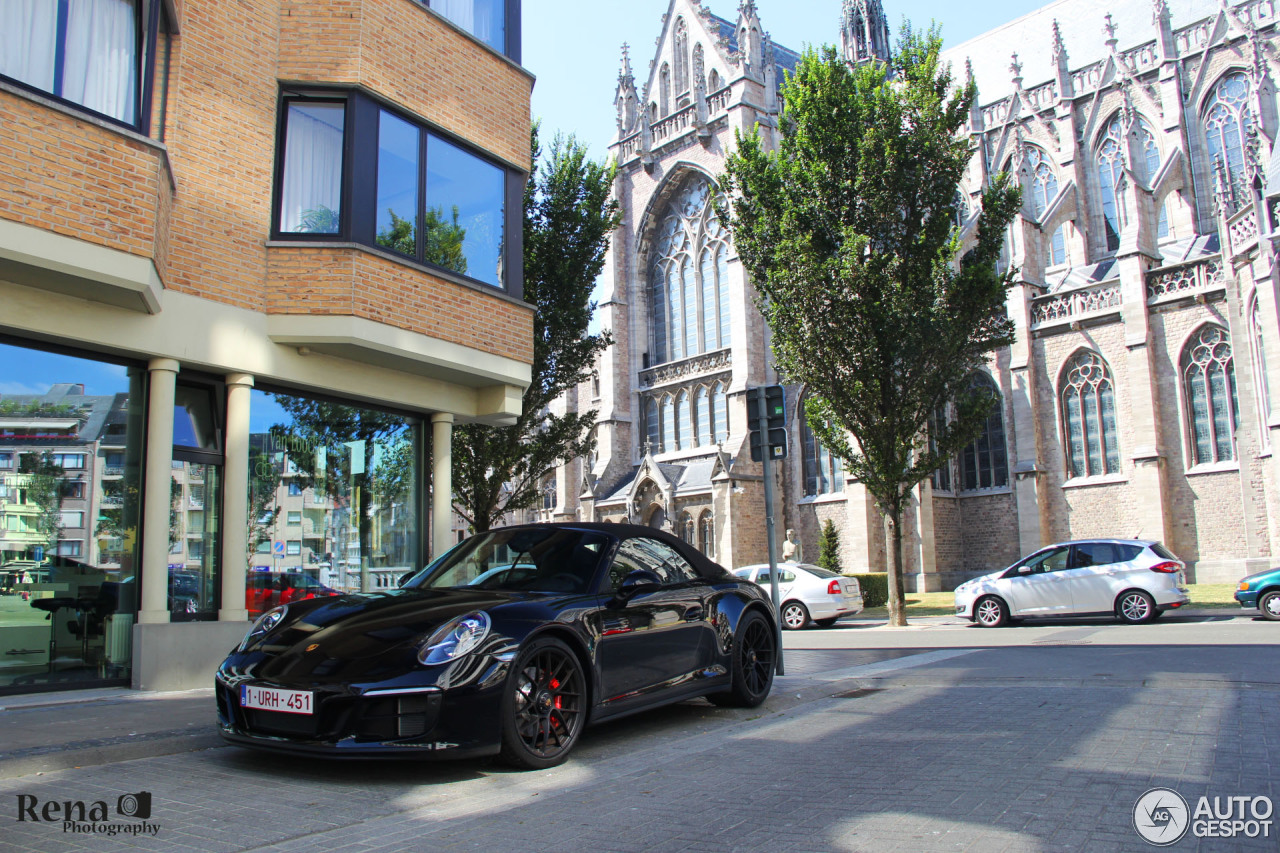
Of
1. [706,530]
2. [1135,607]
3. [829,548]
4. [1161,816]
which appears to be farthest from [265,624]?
[706,530]

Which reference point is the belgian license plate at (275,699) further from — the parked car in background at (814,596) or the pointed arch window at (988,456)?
the pointed arch window at (988,456)

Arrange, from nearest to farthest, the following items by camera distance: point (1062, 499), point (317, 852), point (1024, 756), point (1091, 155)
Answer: point (317, 852) < point (1024, 756) < point (1062, 499) < point (1091, 155)

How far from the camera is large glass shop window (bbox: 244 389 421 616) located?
9.74 m

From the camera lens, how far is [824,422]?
63.8ft

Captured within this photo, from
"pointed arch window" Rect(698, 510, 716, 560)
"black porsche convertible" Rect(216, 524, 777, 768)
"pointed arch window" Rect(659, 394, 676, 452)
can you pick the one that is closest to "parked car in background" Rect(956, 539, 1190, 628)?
"black porsche convertible" Rect(216, 524, 777, 768)

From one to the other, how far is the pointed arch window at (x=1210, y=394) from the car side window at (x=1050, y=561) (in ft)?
47.1

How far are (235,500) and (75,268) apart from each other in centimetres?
277

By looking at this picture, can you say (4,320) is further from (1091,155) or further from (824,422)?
(1091,155)

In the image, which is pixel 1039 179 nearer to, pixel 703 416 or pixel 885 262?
pixel 703 416

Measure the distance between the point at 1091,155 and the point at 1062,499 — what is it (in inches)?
528

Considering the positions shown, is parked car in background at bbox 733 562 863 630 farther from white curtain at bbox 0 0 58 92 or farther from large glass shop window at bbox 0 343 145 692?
white curtain at bbox 0 0 58 92

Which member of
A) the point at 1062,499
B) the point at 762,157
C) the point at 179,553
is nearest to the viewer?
the point at 179,553

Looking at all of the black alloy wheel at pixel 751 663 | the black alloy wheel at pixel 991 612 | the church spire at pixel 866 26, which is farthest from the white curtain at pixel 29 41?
the church spire at pixel 866 26

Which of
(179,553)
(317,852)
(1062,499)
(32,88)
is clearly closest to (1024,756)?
(317,852)
